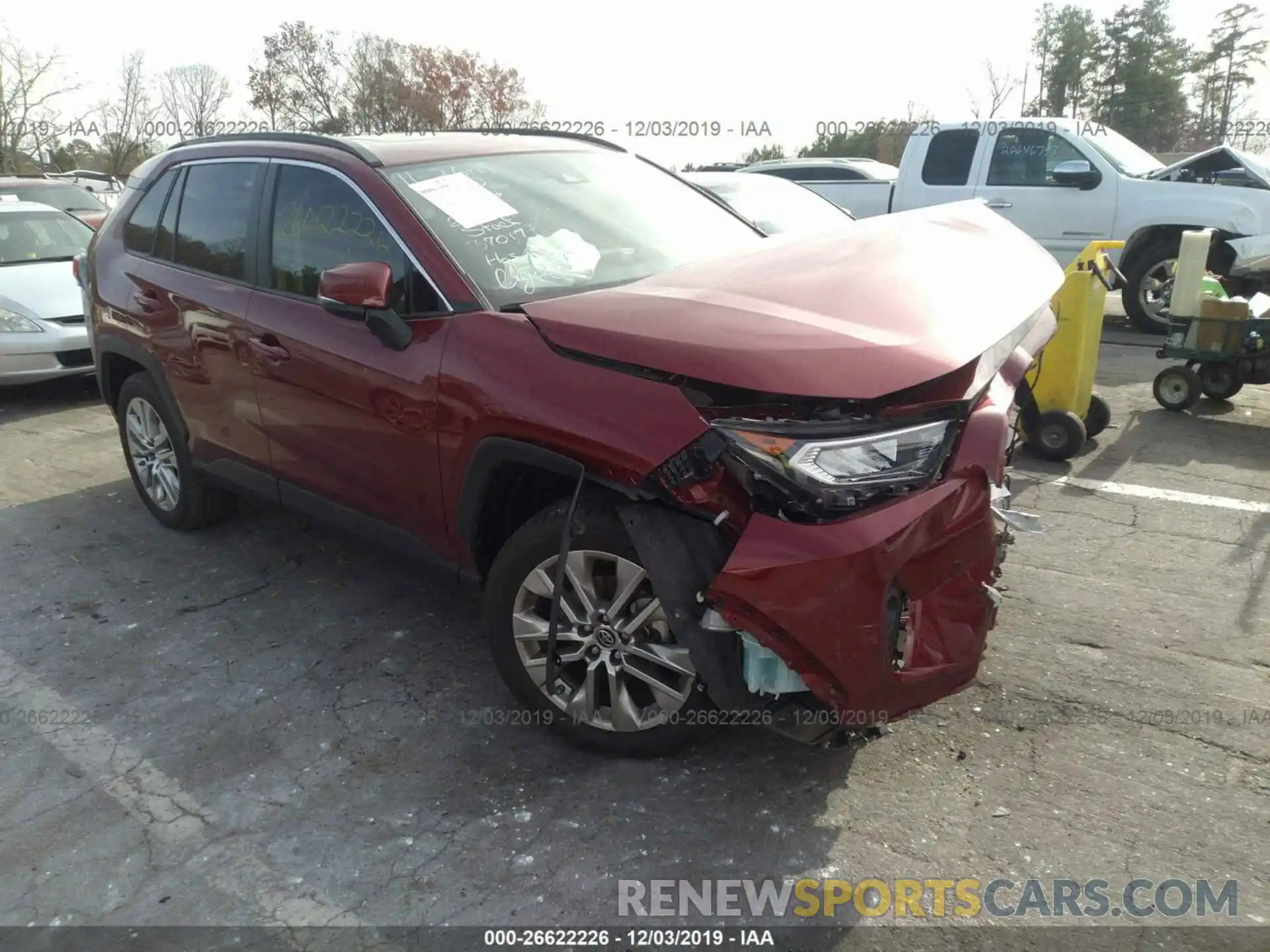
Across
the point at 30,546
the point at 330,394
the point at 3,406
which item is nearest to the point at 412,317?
the point at 330,394

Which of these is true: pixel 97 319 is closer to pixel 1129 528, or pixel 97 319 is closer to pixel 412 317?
pixel 412 317

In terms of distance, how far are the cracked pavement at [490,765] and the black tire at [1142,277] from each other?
5993 millimetres

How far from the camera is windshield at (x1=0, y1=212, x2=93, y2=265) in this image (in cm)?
880

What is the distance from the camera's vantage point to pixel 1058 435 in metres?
5.86

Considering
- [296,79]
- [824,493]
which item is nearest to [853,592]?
[824,493]

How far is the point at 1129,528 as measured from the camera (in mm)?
4840

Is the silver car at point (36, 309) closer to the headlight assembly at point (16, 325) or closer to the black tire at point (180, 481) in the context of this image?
the headlight assembly at point (16, 325)

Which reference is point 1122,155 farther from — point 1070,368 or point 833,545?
point 833,545

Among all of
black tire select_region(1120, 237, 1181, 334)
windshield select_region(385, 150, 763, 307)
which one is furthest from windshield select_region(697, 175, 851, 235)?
windshield select_region(385, 150, 763, 307)

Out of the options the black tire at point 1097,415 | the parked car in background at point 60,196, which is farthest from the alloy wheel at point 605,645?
the parked car in background at point 60,196

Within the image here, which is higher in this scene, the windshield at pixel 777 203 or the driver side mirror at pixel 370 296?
the driver side mirror at pixel 370 296

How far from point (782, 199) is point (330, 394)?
591cm

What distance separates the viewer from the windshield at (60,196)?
11.6 metres

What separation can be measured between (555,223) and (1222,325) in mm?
5051
